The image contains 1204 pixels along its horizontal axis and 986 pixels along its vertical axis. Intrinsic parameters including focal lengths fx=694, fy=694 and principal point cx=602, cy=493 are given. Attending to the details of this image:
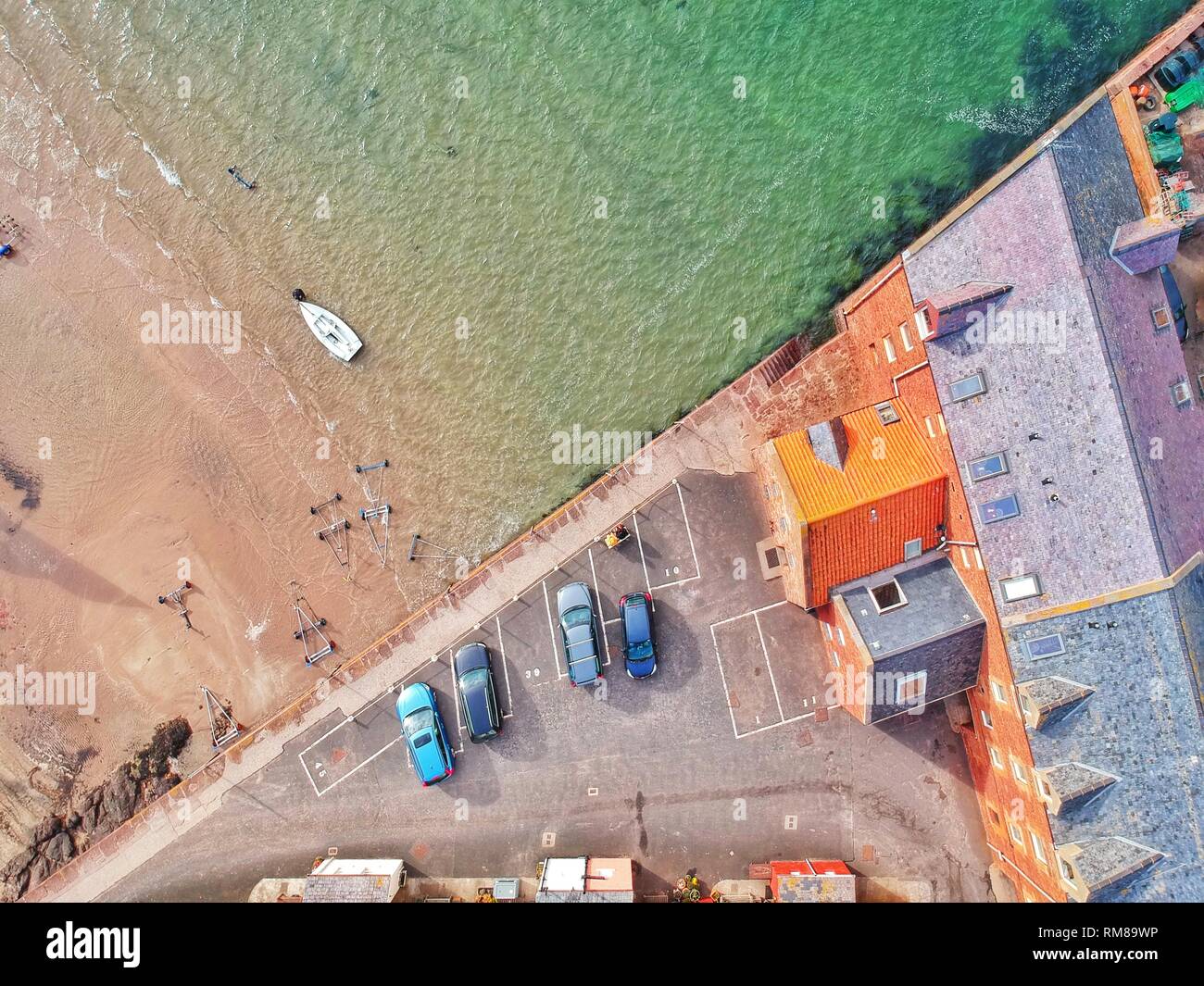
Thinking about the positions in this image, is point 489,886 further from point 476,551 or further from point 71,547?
point 71,547

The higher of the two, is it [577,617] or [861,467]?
[861,467]

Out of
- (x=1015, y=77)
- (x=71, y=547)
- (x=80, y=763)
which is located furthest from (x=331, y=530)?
(x=1015, y=77)

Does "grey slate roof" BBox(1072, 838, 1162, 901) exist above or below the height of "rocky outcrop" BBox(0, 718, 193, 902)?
below

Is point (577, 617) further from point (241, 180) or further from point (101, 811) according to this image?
point (241, 180)

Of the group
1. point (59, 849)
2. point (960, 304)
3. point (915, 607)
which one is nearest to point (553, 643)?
point (915, 607)

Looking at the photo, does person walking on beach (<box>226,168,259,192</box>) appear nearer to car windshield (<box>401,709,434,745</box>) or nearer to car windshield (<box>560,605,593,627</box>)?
car windshield (<box>560,605,593,627</box>)

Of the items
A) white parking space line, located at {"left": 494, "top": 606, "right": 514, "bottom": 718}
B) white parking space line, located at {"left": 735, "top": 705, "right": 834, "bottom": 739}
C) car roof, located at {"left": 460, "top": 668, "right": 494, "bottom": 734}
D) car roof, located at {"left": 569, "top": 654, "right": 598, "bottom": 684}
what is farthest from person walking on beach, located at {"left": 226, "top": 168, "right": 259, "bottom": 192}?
white parking space line, located at {"left": 735, "top": 705, "right": 834, "bottom": 739}
